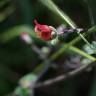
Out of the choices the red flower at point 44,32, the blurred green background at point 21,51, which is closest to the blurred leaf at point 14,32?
the blurred green background at point 21,51

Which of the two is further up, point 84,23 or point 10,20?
point 10,20

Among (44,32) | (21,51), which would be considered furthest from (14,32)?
(44,32)

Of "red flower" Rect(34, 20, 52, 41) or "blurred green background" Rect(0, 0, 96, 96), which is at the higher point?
"blurred green background" Rect(0, 0, 96, 96)

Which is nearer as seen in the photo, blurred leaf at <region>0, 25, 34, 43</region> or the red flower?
the red flower

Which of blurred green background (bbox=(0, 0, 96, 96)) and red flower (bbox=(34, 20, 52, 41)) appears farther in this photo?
blurred green background (bbox=(0, 0, 96, 96))

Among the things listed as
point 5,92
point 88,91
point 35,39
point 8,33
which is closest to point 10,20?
point 8,33

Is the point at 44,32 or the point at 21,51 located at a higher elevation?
the point at 21,51

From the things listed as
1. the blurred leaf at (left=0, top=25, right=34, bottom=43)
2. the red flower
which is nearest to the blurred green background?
the blurred leaf at (left=0, top=25, right=34, bottom=43)

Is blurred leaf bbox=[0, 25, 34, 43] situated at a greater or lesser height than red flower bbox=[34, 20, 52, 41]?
greater

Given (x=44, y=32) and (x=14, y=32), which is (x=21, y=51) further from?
(x=44, y=32)

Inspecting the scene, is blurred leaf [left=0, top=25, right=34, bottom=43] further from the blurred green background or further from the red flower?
the red flower

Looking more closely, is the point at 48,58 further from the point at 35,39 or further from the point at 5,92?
the point at 5,92
